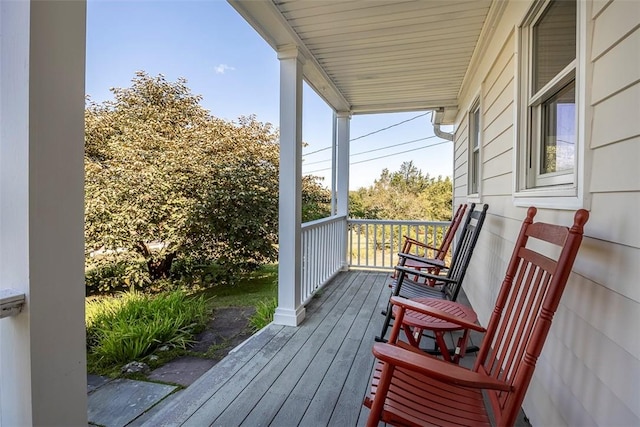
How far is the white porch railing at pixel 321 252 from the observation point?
3542mm

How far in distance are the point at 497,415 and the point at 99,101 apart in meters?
7.55

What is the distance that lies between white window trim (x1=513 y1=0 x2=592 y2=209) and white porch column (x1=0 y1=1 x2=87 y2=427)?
5.56ft

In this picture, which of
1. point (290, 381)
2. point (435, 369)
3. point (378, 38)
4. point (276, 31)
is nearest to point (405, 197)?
point (378, 38)

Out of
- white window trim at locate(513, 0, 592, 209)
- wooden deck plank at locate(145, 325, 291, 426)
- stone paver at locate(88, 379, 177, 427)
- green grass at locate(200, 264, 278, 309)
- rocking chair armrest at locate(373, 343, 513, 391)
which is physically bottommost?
green grass at locate(200, 264, 278, 309)

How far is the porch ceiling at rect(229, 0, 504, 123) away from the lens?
2342mm

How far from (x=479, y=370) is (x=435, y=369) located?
2.07ft

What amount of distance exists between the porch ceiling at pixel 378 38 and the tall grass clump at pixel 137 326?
271cm

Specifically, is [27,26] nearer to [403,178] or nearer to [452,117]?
[452,117]

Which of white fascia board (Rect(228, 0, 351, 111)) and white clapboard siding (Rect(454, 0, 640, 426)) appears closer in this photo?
white clapboard siding (Rect(454, 0, 640, 426))

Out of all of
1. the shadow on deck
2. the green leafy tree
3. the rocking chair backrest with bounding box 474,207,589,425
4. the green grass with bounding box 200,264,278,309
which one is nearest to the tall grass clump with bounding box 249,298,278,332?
the shadow on deck

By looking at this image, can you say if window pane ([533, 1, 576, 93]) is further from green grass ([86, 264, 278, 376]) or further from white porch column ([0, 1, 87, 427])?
green grass ([86, 264, 278, 376])

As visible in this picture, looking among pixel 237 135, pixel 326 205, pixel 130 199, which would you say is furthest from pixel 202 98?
pixel 326 205

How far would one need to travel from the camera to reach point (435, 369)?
0.95m

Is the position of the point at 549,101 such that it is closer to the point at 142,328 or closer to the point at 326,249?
the point at 326,249
